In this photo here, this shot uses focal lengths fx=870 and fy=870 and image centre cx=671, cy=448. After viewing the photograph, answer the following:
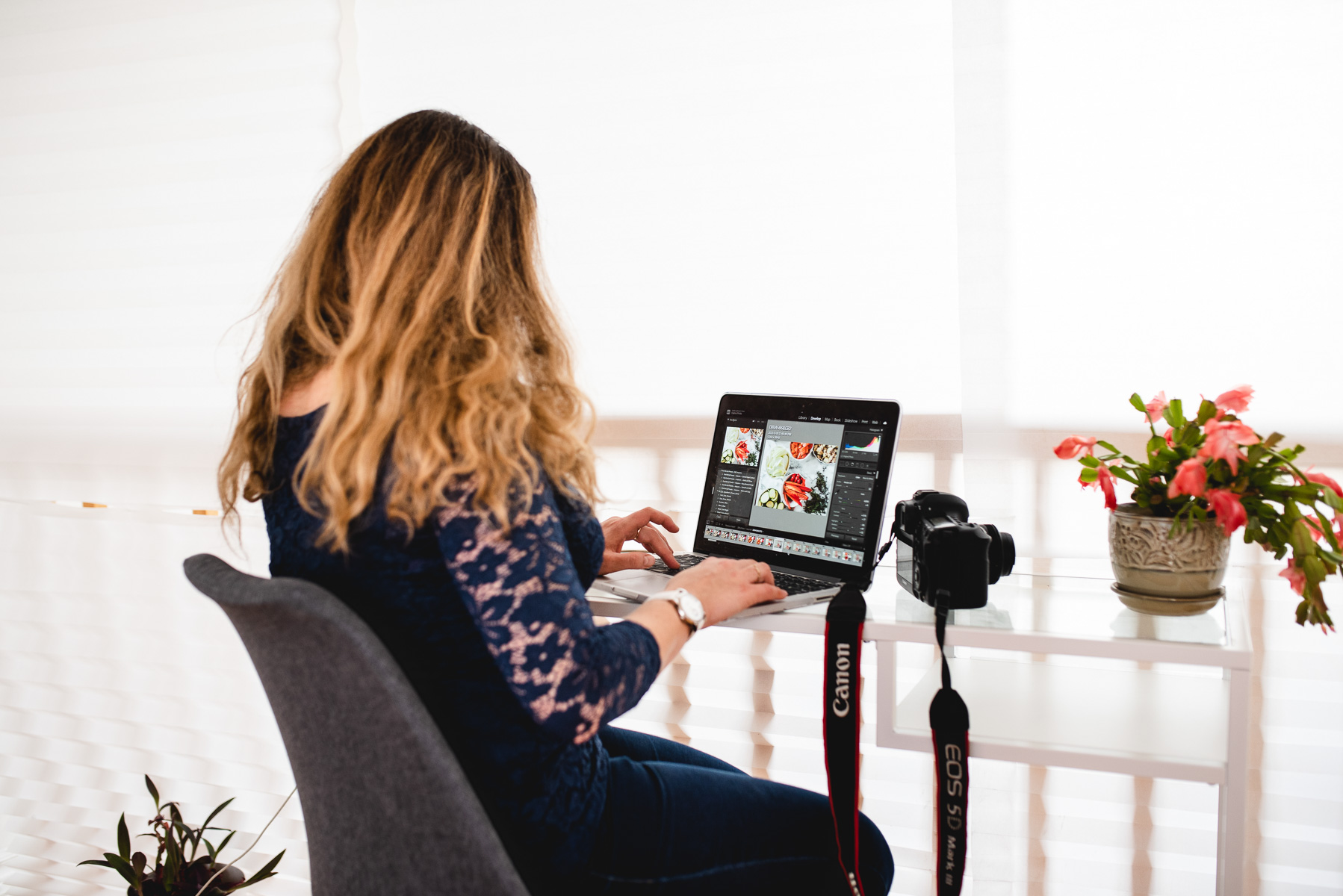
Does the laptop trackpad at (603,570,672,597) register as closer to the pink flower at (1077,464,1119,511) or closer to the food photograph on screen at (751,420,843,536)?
the food photograph on screen at (751,420,843,536)

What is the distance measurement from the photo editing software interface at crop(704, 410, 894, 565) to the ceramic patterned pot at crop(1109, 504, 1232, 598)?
36cm

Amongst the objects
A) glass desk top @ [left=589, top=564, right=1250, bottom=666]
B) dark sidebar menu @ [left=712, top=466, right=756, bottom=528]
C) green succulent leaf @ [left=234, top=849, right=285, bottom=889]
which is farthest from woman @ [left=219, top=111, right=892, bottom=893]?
green succulent leaf @ [left=234, top=849, right=285, bottom=889]

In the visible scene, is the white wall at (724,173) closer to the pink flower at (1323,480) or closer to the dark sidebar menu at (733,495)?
the dark sidebar menu at (733,495)

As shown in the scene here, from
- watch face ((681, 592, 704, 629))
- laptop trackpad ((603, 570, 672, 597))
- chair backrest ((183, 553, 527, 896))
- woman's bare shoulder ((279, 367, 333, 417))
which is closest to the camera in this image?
chair backrest ((183, 553, 527, 896))

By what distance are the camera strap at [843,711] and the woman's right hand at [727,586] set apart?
96 millimetres

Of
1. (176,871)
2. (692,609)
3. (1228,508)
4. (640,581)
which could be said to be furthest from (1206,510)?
(176,871)

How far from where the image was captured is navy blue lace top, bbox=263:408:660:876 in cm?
85

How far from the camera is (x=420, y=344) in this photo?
2.95 feet

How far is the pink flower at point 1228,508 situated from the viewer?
3.53ft

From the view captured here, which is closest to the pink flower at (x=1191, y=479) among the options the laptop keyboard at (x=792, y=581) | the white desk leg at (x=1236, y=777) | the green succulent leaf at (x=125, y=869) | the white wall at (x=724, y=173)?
the white desk leg at (x=1236, y=777)

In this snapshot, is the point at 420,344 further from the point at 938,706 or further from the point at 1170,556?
the point at 1170,556

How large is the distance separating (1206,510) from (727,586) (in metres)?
0.63

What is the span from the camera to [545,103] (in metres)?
1.82

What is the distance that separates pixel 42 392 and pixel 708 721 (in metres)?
1.87
